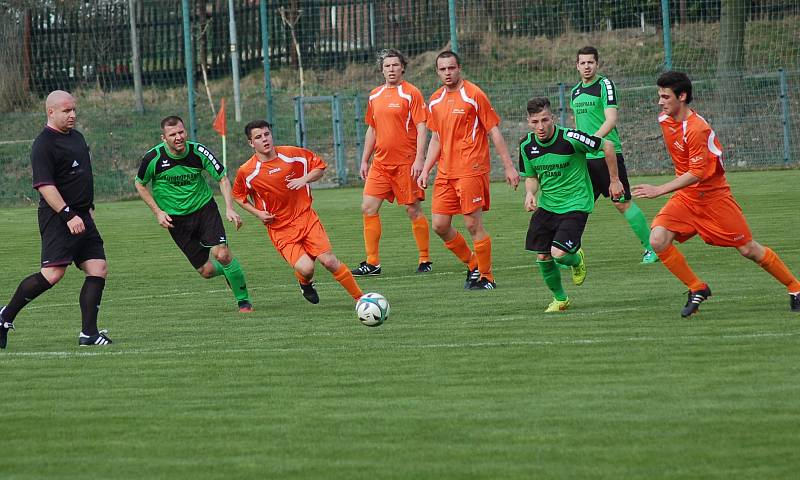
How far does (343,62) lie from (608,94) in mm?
17428

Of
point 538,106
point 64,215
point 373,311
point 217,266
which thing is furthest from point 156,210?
point 538,106

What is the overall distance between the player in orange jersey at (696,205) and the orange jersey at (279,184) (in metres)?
3.20

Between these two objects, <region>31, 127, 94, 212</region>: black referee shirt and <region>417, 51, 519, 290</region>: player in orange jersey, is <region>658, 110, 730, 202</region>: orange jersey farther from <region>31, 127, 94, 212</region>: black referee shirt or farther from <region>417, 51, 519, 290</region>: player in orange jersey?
<region>31, 127, 94, 212</region>: black referee shirt

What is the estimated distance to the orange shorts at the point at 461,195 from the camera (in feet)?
40.2

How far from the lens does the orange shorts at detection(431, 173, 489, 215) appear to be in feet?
40.2

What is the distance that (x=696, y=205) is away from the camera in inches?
371

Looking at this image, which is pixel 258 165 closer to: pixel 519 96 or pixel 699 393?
pixel 699 393

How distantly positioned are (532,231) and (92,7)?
22101 millimetres

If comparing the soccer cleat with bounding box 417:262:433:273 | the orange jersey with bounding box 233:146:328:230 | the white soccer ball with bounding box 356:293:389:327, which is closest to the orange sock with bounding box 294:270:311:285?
the orange jersey with bounding box 233:146:328:230

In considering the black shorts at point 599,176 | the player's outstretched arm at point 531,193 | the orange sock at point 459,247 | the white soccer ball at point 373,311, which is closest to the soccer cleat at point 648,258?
the black shorts at point 599,176

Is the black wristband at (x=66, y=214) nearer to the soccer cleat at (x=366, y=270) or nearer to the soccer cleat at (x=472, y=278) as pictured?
the soccer cleat at (x=472, y=278)

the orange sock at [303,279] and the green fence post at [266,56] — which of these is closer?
the orange sock at [303,279]

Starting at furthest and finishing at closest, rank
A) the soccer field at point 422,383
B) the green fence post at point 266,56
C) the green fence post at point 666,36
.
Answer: the green fence post at point 266,56, the green fence post at point 666,36, the soccer field at point 422,383

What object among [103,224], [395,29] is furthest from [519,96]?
[103,224]
